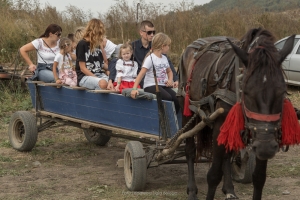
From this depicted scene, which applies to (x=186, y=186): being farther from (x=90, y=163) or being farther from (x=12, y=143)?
(x=12, y=143)

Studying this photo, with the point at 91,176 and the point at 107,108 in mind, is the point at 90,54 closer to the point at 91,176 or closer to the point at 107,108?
the point at 107,108

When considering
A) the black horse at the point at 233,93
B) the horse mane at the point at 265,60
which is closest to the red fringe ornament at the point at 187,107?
the black horse at the point at 233,93

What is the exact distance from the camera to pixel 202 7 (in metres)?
17.3

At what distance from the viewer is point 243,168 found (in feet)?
21.8

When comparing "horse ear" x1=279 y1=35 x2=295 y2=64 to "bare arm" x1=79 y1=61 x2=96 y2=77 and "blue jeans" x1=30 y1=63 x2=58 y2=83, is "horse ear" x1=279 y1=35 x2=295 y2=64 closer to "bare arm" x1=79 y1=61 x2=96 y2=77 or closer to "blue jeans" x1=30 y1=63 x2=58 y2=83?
"bare arm" x1=79 y1=61 x2=96 y2=77

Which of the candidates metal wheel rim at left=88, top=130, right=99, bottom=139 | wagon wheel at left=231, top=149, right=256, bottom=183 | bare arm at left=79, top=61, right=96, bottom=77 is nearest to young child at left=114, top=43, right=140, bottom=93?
bare arm at left=79, top=61, right=96, bottom=77

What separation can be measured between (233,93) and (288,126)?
597 mm

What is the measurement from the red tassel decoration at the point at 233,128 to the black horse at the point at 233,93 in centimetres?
4

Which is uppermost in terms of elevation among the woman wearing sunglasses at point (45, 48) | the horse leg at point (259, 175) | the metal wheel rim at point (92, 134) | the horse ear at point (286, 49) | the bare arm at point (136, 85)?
the horse ear at point (286, 49)

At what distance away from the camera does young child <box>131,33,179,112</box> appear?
6.53 meters

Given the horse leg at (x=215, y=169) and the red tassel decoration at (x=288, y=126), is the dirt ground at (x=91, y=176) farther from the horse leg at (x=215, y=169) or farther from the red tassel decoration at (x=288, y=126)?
the red tassel decoration at (x=288, y=126)

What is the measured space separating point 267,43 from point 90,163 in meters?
3.89

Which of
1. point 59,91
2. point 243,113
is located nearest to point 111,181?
point 59,91

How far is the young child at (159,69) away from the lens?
6.53 meters
